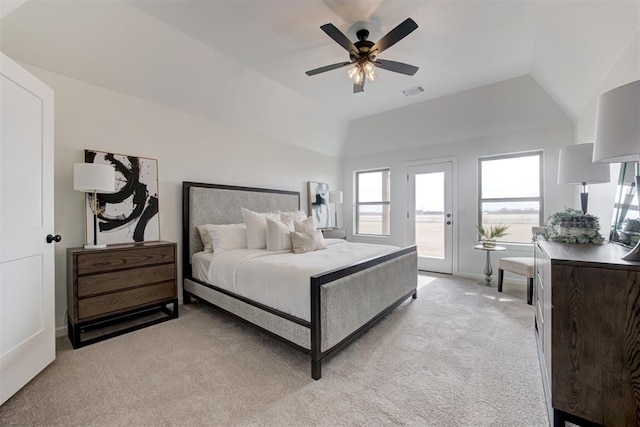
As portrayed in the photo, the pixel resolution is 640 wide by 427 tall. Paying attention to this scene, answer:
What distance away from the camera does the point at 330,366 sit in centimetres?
202

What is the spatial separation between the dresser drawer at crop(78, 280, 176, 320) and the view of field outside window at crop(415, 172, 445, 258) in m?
4.41

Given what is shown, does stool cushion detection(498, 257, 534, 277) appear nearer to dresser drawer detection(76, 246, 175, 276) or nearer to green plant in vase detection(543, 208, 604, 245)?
green plant in vase detection(543, 208, 604, 245)

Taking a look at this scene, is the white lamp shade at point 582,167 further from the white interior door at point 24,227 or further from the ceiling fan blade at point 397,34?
the white interior door at point 24,227

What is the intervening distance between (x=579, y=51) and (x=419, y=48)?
1.45 m

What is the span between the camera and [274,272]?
225cm

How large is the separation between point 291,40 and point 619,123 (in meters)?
2.76

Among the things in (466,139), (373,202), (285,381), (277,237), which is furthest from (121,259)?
(466,139)

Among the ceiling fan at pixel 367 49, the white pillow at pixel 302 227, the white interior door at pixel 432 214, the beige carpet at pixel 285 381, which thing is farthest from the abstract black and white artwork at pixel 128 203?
the white interior door at pixel 432 214

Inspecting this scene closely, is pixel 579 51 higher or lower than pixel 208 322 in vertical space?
higher

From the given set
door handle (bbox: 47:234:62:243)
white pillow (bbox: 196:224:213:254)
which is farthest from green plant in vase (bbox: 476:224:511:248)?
door handle (bbox: 47:234:62:243)

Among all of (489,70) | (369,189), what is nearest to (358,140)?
(369,189)

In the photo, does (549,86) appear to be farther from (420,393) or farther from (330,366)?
(330,366)

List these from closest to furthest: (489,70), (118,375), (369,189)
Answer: (118,375), (489,70), (369,189)

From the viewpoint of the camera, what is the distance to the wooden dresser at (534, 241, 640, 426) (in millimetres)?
1208
